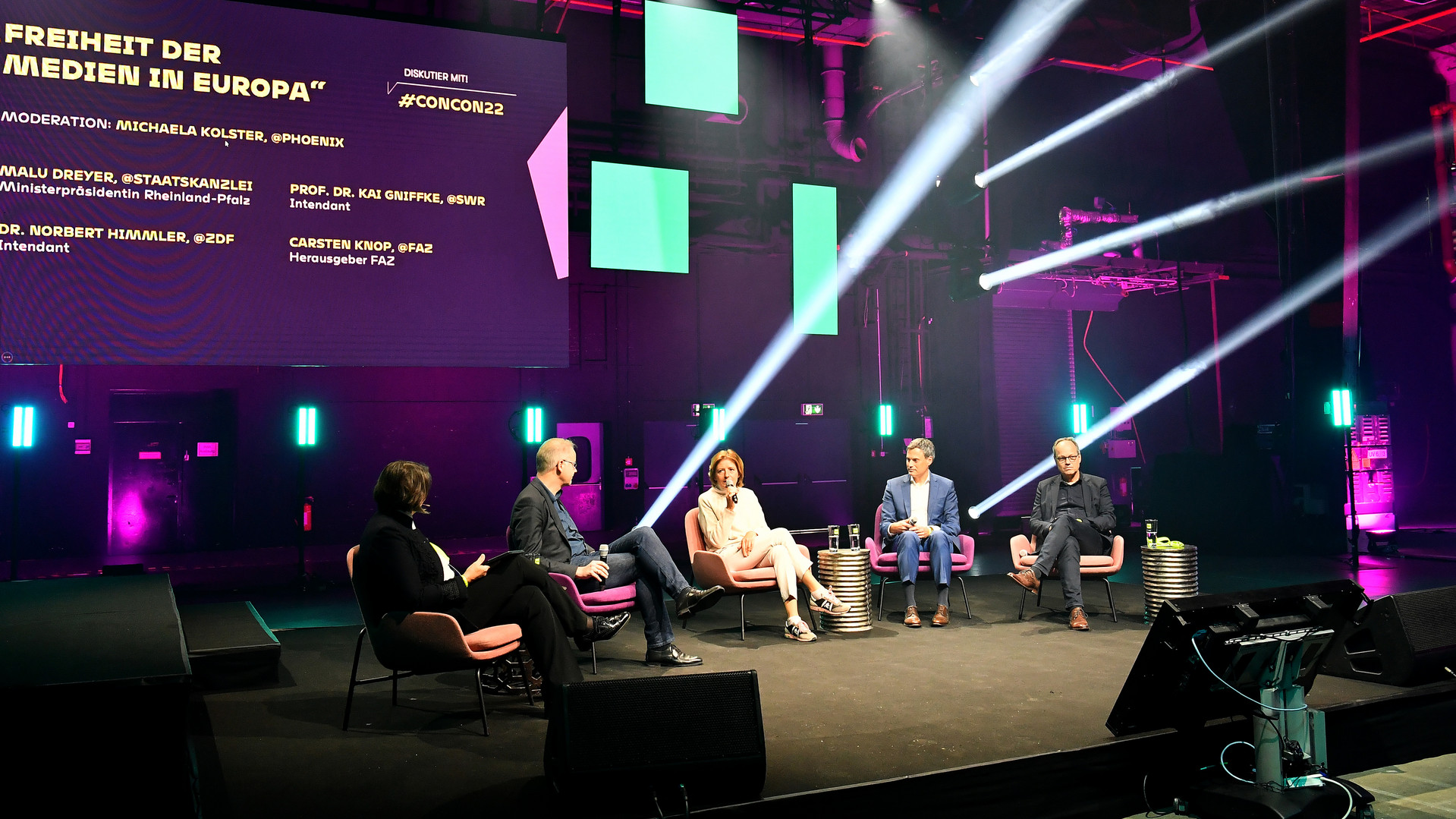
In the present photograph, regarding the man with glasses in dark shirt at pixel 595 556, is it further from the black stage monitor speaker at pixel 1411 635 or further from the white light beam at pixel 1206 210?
the white light beam at pixel 1206 210

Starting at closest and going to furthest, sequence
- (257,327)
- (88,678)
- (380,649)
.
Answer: (88,678), (380,649), (257,327)

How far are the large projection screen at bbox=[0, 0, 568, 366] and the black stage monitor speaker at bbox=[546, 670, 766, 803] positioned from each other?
3.29 metres

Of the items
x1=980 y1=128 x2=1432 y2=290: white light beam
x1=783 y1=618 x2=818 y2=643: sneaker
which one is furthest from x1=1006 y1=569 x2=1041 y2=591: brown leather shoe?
x1=980 y1=128 x2=1432 y2=290: white light beam

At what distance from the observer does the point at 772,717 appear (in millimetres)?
3557

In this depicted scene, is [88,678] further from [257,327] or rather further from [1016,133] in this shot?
[1016,133]

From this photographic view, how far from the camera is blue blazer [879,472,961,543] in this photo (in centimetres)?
562

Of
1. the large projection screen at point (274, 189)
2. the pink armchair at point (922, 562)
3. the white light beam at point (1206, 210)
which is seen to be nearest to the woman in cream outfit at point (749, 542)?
the pink armchair at point (922, 562)

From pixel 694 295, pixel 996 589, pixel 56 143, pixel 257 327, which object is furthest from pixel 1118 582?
pixel 56 143

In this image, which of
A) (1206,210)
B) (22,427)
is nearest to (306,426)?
(22,427)

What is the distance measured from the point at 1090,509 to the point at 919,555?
111cm

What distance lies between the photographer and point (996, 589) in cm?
675

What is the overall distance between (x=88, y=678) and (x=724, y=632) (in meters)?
3.49

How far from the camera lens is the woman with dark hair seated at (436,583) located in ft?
10.8

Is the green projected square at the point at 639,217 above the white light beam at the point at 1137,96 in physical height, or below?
below
